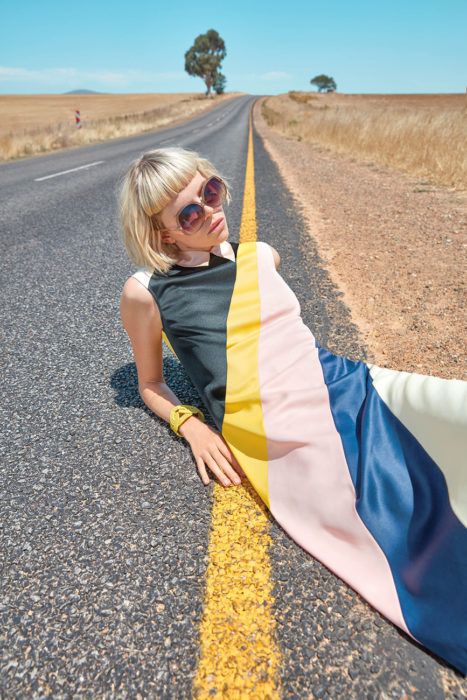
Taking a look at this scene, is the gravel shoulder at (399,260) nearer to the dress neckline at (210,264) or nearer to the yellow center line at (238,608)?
Answer: the dress neckline at (210,264)

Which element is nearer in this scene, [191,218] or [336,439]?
[336,439]

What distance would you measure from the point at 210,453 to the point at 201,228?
834 millimetres

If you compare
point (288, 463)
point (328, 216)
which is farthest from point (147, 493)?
point (328, 216)

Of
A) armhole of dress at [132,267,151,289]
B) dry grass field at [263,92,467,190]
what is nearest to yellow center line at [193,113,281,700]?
armhole of dress at [132,267,151,289]

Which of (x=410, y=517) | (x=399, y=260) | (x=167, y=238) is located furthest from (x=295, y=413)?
(x=399, y=260)

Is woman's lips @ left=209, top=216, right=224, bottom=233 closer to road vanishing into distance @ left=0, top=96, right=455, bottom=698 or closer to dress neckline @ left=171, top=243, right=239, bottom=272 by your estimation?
dress neckline @ left=171, top=243, right=239, bottom=272

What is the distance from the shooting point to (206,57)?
75750 mm

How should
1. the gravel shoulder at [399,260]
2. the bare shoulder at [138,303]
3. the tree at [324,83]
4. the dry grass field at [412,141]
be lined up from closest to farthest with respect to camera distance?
the bare shoulder at [138,303] → the gravel shoulder at [399,260] → the dry grass field at [412,141] → the tree at [324,83]

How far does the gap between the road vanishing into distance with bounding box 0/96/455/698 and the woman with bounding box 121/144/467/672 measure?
10 cm

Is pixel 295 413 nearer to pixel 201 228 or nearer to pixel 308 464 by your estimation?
pixel 308 464

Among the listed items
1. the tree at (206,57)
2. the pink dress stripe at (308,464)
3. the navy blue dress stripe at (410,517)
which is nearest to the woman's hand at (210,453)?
the pink dress stripe at (308,464)

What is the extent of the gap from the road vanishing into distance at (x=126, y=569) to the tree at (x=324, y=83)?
120556 mm

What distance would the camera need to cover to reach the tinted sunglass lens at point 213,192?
1.56m

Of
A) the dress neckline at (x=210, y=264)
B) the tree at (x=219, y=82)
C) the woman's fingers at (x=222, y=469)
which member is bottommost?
the woman's fingers at (x=222, y=469)
